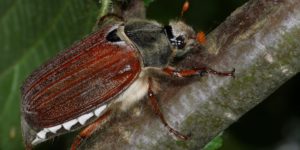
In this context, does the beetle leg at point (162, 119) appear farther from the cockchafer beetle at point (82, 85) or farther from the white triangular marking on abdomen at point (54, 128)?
the white triangular marking on abdomen at point (54, 128)

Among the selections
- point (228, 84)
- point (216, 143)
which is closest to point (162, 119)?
point (228, 84)

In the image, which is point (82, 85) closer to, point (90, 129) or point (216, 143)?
point (90, 129)

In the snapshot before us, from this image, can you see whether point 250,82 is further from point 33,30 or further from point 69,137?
point 69,137

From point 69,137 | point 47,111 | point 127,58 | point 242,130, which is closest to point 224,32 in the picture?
point 127,58

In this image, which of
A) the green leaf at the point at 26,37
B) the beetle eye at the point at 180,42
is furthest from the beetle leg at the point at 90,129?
the beetle eye at the point at 180,42

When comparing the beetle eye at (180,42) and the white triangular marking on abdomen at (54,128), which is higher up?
the beetle eye at (180,42)
